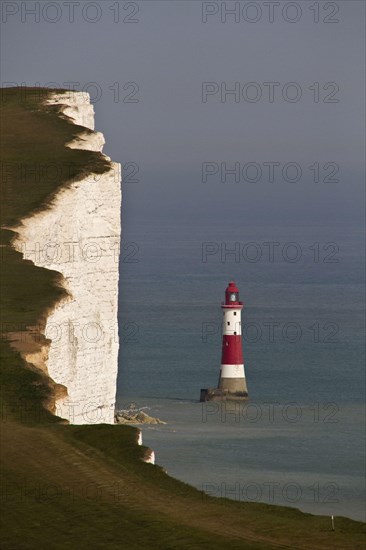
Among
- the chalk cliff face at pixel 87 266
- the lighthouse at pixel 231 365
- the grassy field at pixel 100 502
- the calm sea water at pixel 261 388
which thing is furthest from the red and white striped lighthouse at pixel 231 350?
the grassy field at pixel 100 502

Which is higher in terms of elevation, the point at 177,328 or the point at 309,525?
the point at 177,328

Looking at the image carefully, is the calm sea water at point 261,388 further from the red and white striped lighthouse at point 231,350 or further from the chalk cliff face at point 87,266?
the chalk cliff face at point 87,266

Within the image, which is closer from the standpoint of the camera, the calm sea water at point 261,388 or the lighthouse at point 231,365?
the calm sea water at point 261,388

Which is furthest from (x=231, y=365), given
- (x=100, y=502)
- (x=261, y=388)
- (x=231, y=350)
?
(x=100, y=502)

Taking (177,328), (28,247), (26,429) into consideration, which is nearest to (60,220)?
(28,247)

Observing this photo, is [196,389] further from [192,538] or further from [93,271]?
[192,538]

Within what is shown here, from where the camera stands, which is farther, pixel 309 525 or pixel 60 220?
pixel 60 220

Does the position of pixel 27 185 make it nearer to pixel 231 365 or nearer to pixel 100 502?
pixel 100 502
